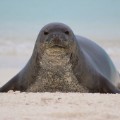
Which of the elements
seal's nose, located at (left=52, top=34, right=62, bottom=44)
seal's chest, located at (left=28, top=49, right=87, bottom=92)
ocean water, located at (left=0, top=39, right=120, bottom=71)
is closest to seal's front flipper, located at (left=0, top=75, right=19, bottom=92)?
seal's chest, located at (left=28, top=49, right=87, bottom=92)

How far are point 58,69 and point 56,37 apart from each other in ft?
2.32

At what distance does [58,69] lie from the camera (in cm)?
760

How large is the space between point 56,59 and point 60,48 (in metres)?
0.29

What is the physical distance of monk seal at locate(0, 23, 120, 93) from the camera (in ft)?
23.9

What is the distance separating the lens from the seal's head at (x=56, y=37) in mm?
7066

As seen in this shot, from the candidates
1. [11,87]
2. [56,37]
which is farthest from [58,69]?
[11,87]
